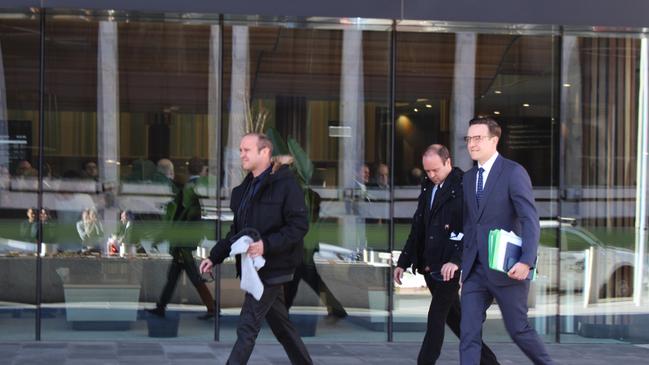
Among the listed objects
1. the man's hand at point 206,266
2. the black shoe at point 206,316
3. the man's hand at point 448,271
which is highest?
the man's hand at point 206,266

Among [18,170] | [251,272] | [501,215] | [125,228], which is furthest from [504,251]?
[18,170]

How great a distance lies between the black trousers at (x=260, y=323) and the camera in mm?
6480

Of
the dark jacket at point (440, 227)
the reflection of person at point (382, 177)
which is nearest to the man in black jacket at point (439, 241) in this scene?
the dark jacket at point (440, 227)

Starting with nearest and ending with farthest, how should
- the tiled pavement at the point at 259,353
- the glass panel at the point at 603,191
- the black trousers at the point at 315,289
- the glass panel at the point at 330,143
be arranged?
the tiled pavement at the point at 259,353 → the glass panel at the point at 330,143 → the black trousers at the point at 315,289 → the glass panel at the point at 603,191

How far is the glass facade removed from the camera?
9.86 meters

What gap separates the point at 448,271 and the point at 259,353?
2.67m

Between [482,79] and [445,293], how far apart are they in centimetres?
374

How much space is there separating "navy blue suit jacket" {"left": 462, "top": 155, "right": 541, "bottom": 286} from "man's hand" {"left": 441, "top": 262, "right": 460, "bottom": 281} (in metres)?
0.46

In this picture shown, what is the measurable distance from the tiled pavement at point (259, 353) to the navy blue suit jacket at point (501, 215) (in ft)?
8.44

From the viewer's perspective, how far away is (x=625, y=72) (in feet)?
35.2

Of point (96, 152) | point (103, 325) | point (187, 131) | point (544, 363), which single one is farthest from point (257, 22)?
point (544, 363)

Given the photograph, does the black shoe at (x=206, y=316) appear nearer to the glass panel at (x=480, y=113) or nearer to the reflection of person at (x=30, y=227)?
the reflection of person at (x=30, y=227)

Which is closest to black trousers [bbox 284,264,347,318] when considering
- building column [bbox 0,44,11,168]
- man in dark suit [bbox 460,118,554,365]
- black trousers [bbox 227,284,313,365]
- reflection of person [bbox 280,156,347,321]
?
reflection of person [bbox 280,156,347,321]

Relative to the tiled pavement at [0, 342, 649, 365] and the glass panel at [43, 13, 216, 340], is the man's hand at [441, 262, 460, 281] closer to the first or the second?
the tiled pavement at [0, 342, 649, 365]
